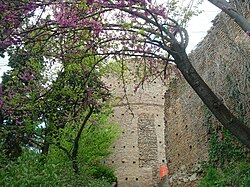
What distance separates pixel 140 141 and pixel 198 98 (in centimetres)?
731

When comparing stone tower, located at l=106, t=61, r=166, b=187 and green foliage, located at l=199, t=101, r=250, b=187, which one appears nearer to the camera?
green foliage, located at l=199, t=101, r=250, b=187

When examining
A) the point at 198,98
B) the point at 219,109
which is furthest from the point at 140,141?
the point at 219,109

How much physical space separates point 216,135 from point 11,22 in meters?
3.71

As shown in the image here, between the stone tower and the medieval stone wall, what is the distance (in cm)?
473

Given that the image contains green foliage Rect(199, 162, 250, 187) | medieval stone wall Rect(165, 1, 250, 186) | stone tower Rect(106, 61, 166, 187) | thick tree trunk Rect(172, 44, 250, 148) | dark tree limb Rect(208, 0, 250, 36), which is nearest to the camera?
thick tree trunk Rect(172, 44, 250, 148)

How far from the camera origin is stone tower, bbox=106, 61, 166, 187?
12.6 m

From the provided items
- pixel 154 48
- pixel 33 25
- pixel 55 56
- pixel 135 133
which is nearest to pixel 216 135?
pixel 154 48

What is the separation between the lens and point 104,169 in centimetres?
1212

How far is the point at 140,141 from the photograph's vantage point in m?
13.4

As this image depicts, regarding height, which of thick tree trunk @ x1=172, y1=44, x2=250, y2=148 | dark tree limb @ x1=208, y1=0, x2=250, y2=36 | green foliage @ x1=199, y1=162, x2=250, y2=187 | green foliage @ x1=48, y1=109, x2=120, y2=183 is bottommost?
green foliage @ x1=199, y1=162, x2=250, y2=187

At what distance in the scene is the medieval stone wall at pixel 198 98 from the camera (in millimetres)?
4943

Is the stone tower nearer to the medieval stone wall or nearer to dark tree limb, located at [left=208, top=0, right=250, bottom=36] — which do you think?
the medieval stone wall

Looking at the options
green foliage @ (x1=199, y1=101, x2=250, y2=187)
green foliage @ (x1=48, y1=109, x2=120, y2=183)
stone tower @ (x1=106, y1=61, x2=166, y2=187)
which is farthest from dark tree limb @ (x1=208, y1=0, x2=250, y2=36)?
stone tower @ (x1=106, y1=61, x2=166, y2=187)

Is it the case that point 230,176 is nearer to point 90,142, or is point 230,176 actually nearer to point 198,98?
point 198,98
